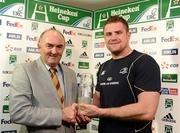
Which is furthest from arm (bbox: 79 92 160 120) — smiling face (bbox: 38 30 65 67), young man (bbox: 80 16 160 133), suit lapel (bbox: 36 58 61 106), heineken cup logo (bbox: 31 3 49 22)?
heineken cup logo (bbox: 31 3 49 22)

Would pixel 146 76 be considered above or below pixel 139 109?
above

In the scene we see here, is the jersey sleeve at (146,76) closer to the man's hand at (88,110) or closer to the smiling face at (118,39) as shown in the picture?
the smiling face at (118,39)

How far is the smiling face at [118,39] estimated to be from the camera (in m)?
2.15

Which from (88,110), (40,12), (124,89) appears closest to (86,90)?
(88,110)

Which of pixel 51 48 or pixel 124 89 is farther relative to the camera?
pixel 51 48

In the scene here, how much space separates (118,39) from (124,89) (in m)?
0.39

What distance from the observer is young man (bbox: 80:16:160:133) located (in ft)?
6.21

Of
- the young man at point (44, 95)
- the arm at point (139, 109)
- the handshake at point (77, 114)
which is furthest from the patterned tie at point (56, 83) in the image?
the arm at point (139, 109)

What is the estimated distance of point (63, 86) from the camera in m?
2.24

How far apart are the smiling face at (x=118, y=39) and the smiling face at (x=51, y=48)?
1.29 feet

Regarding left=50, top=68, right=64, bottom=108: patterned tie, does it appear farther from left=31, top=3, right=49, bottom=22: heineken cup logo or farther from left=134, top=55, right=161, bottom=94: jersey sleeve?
left=31, top=3, right=49, bottom=22: heineken cup logo

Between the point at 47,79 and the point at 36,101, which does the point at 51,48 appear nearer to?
the point at 47,79

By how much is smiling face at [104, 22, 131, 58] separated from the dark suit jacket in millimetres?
475

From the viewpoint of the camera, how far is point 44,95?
82.3 inches
